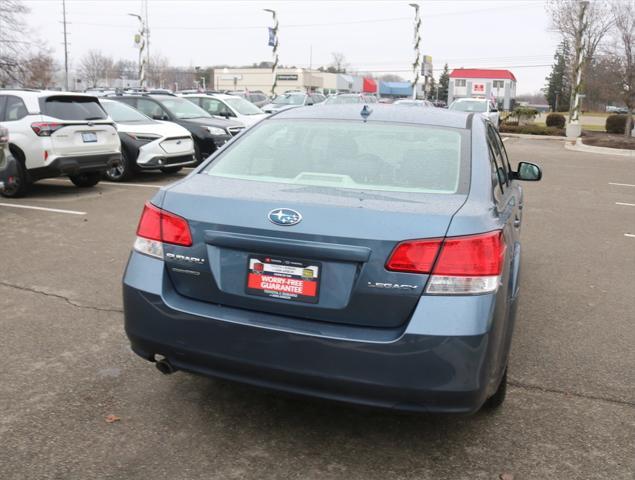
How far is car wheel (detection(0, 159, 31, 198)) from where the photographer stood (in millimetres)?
9648

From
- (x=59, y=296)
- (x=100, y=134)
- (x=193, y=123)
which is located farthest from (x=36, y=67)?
(x=59, y=296)

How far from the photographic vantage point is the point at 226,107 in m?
16.8

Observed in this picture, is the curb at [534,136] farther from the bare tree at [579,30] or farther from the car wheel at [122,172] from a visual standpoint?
the car wheel at [122,172]

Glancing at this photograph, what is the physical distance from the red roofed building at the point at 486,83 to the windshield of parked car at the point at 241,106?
264 feet

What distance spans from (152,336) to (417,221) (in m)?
1.35

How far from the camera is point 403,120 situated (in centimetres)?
377

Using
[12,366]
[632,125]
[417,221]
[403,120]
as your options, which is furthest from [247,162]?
[632,125]

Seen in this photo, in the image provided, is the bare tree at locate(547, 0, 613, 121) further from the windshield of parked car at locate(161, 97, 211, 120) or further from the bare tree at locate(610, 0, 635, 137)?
the windshield of parked car at locate(161, 97, 211, 120)

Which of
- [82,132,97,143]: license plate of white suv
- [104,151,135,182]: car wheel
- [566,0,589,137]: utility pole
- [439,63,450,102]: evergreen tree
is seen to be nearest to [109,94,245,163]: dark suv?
[104,151,135,182]: car wheel

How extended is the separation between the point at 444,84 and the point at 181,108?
351 feet

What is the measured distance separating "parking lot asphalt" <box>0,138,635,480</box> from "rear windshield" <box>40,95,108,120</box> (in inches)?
184

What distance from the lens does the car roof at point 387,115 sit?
12.4ft

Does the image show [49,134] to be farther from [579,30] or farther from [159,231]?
[579,30]

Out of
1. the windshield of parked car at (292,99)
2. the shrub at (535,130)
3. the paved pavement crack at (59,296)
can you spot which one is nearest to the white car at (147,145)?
the paved pavement crack at (59,296)
